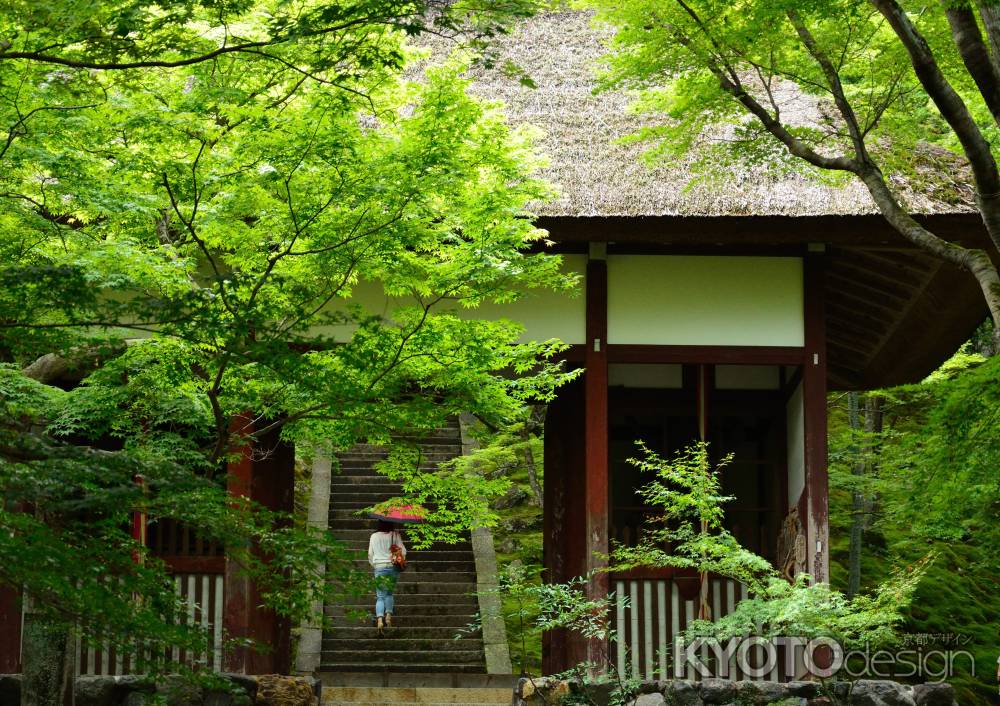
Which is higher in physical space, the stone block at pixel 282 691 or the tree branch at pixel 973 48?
the tree branch at pixel 973 48

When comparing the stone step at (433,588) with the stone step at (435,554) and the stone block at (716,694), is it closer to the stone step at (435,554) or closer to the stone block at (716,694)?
the stone step at (435,554)

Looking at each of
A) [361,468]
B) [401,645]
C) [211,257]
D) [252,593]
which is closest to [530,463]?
[361,468]

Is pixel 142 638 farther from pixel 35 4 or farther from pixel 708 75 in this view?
pixel 708 75

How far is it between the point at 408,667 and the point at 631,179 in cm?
590

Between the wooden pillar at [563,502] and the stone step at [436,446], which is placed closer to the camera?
the wooden pillar at [563,502]

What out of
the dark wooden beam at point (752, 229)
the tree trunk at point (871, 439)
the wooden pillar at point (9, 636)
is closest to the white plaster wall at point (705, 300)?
the dark wooden beam at point (752, 229)

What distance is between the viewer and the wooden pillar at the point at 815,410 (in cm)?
1030

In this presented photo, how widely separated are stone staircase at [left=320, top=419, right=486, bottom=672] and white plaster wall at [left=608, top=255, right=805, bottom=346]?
298 centimetres

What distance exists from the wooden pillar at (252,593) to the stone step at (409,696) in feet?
2.14

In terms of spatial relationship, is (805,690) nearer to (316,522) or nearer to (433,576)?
(433,576)

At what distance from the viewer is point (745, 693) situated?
29.8 ft

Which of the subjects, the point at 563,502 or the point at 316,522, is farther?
the point at 316,522

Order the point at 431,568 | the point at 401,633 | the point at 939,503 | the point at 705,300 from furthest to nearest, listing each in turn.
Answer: the point at 431,568 < the point at 401,633 < the point at 705,300 < the point at 939,503

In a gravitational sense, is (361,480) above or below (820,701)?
above
